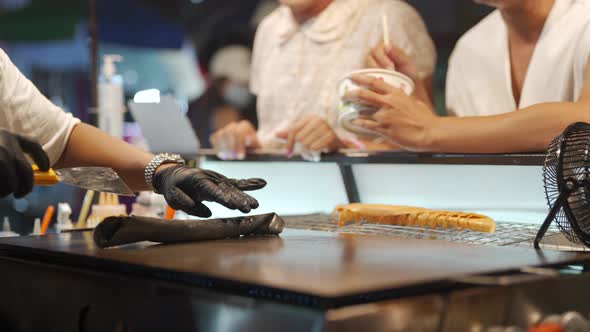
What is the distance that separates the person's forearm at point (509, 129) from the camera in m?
1.80

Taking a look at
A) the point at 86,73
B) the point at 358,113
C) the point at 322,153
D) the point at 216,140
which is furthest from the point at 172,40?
the point at 358,113

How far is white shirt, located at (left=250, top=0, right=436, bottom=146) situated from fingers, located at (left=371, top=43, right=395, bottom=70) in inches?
1.6

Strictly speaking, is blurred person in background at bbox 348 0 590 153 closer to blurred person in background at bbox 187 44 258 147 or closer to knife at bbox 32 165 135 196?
knife at bbox 32 165 135 196

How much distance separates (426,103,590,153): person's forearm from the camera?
1805mm

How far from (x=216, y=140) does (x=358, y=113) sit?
3.01ft

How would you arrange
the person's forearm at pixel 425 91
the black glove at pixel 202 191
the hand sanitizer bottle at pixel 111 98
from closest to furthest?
the black glove at pixel 202 191 < the person's forearm at pixel 425 91 < the hand sanitizer bottle at pixel 111 98

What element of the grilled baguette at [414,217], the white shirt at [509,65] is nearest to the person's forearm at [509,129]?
the white shirt at [509,65]

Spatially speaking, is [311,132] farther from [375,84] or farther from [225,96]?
[225,96]

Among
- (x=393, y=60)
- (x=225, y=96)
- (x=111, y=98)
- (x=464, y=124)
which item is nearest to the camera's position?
(x=464, y=124)

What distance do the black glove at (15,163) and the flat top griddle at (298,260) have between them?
148 millimetres

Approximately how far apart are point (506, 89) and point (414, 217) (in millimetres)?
482

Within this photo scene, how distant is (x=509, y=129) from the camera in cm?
189

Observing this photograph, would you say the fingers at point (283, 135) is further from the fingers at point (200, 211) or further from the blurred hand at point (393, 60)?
the fingers at point (200, 211)

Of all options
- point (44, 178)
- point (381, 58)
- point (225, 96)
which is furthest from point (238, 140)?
point (44, 178)
